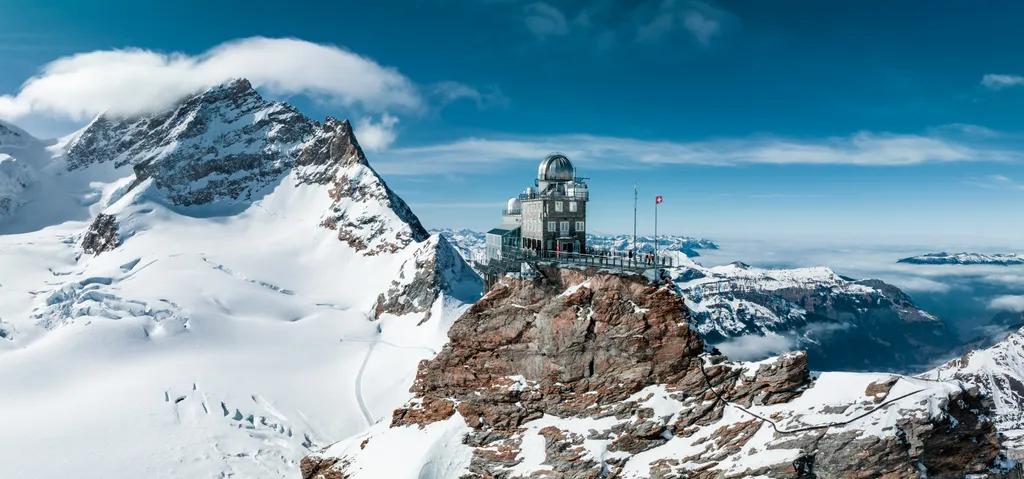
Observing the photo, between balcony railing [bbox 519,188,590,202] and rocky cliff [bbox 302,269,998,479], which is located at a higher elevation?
balcony railing [bbox 519,188,590,202]

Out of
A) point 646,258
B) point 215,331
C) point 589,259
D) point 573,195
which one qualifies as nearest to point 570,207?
point 573,195

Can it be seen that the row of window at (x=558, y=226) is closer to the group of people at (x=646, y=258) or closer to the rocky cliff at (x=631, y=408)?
the rocky cliff at (x=631, y=408)

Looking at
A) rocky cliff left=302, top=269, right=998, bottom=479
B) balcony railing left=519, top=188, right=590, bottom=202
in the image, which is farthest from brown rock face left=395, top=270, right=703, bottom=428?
balcony railing left=519, top=188, right=590, bottom=202

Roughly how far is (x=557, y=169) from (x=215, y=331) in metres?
106

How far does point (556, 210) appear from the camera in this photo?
62.8 m

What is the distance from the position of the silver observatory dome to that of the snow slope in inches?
2381

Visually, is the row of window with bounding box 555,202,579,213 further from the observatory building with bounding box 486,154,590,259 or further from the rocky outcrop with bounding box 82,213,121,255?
the rocky outcrop with bounding box 82,213,121,255

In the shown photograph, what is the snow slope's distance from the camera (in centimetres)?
9338

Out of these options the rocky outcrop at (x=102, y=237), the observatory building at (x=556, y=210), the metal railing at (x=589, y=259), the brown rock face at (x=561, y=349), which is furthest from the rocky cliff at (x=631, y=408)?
the rocky outcrop at (x=102, y=237)

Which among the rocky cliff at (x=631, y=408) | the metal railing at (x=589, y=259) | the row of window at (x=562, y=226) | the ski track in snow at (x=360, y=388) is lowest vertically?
the ski track in snow at (x=360, y=388)

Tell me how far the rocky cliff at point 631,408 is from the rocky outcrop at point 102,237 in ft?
510

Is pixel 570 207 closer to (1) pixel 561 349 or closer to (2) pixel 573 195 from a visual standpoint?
(2) pixel 573 195

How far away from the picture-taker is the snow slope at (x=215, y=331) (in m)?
93.4

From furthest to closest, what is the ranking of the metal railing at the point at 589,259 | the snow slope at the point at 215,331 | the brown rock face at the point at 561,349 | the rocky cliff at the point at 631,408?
the snow slope at the point at 215,331
the metal railing at the point at 589,259
the brown rock face at the point at 561,349
the rocky cliff at the point at 631,408
